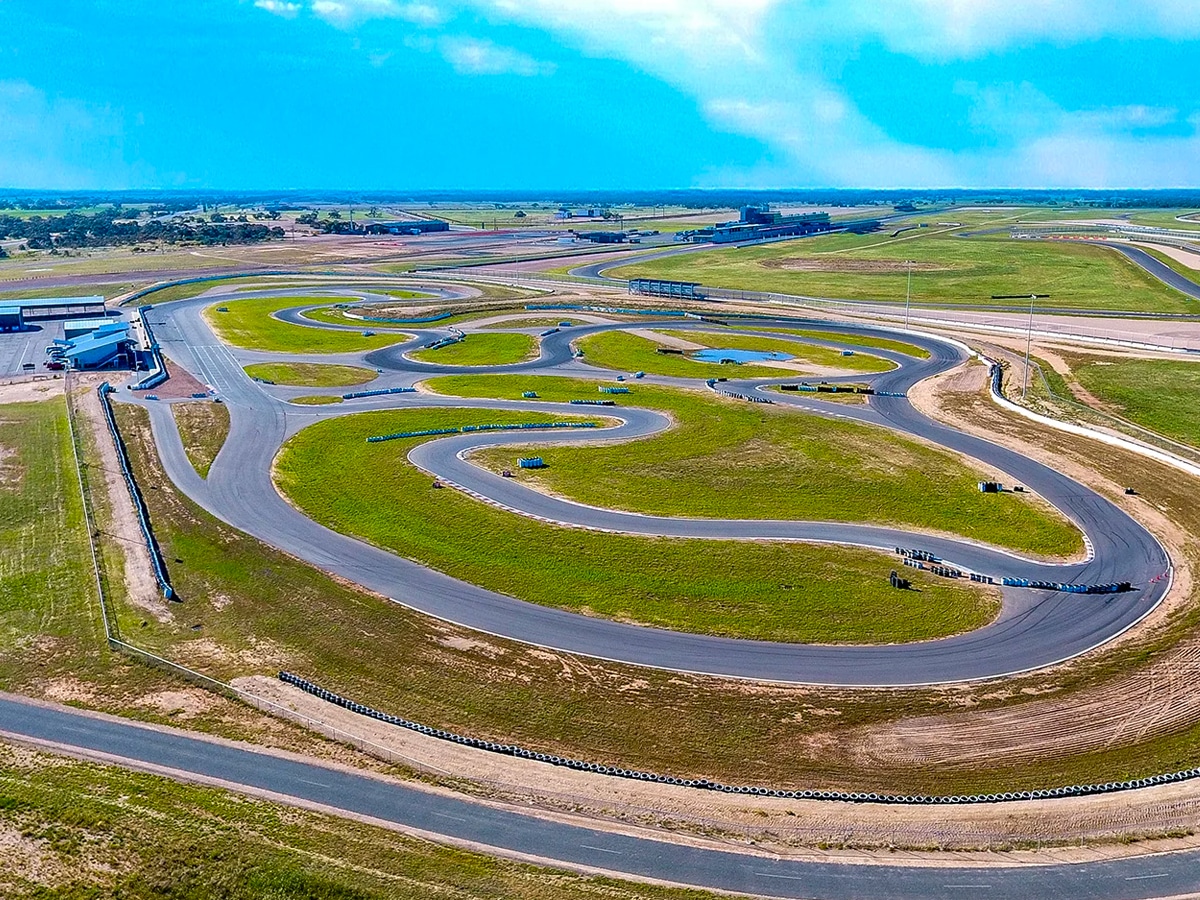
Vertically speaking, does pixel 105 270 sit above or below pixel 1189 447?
above

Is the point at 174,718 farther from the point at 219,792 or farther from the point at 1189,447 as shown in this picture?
the point at 1189,447

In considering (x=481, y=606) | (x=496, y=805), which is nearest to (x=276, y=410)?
(x=481, y=606)

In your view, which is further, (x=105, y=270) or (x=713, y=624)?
(x=105, y=270)

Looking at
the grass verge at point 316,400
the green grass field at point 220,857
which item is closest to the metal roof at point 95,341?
the grass verge at point 316,400

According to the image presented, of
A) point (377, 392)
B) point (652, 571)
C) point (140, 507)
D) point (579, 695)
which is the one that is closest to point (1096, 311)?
point (377, 392)

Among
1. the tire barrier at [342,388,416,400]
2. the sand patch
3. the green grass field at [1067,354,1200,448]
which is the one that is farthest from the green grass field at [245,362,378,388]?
the sand patch

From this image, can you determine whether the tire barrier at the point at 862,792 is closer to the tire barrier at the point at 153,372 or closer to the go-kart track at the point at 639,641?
the go-kart track at the point at 639,641

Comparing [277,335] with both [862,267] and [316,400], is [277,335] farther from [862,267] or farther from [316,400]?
[862,267]
